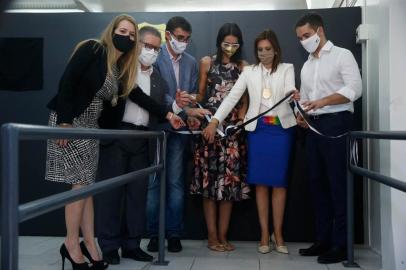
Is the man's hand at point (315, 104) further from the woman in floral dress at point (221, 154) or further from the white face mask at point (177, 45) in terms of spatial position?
the white face mask at point (177, 45)

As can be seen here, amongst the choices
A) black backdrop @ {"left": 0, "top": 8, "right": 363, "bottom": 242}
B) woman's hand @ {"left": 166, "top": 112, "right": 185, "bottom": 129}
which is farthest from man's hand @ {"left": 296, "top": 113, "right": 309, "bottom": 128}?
woman's hand @ {"left": 166, "top": 112, "right": 185, "bottom": 129}

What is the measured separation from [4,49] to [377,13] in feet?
8.26

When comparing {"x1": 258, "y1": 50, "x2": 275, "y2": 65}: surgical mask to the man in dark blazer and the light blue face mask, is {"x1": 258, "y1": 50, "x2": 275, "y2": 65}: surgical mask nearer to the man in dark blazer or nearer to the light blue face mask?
the light blue face mask

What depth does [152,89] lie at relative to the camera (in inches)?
111

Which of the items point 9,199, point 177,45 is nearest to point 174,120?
point 177,45

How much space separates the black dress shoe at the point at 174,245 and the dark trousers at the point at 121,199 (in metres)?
0.30

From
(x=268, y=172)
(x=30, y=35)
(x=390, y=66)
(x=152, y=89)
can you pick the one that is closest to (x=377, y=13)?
→ (x=390, y=66)

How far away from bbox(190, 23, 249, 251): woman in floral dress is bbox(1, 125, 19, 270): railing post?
184 centimetres

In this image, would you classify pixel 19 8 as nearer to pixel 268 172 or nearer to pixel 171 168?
pixel 171 168

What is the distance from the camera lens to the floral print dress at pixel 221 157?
2.86 m

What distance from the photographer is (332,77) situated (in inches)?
105

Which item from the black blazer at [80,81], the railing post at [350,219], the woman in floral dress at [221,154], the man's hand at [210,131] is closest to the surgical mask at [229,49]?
the woman in floral dress at [221,154]

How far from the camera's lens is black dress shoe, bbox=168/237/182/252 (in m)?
2.89

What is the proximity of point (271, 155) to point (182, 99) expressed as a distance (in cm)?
65
